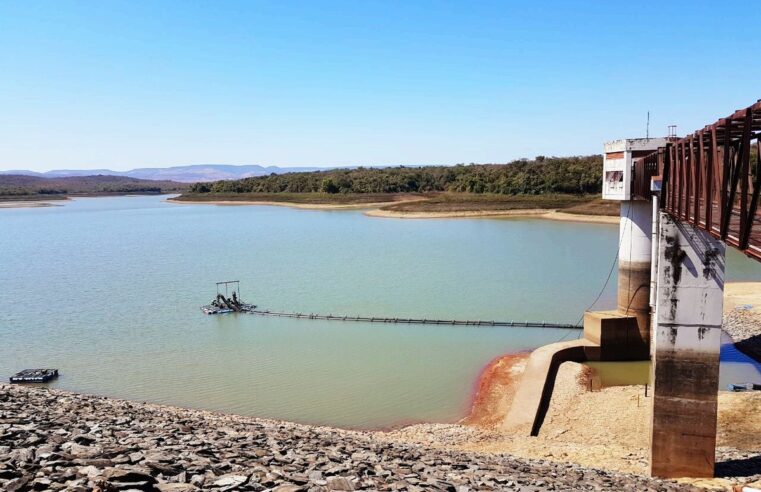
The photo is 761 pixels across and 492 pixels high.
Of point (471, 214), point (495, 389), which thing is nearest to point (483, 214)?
point (471, 214)

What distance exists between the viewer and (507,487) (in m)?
8.05

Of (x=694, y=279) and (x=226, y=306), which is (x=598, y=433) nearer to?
(x=694, y=279)

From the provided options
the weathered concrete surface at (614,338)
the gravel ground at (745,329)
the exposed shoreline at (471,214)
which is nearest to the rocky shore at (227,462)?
the weathered concrete surface at (614,338)

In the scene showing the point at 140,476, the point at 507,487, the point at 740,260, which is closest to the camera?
the point at 140,476

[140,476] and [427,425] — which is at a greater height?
[140,476]

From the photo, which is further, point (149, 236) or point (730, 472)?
point (149, 236)

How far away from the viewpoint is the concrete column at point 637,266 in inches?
807

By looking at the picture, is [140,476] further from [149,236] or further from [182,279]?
[149,236]

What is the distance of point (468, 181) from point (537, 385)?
89.3 m

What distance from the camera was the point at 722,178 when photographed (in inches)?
316

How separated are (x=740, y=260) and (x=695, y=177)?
1477 inches

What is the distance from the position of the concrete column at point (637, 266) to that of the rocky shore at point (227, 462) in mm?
11747

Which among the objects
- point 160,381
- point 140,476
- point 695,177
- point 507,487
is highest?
point 695,177

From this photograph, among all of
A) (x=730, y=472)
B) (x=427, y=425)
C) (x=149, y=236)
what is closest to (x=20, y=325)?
(x=427, y=425)
